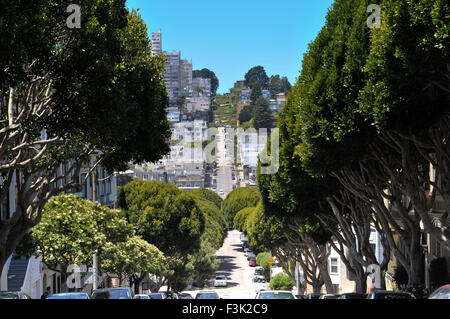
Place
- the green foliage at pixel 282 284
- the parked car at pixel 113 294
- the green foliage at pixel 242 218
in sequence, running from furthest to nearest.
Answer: the green foliage at pixel 242 218, the green foliage at pixel 282 284, the parked car at pixel 113 294

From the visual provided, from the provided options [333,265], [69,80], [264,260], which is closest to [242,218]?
[264,260]

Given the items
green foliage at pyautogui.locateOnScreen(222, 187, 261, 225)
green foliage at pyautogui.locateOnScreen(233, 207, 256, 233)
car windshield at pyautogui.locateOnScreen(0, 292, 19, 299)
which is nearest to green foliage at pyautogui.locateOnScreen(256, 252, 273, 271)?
green foliage at pyautogui.locateOnScreen(233, 207, 256, 233)

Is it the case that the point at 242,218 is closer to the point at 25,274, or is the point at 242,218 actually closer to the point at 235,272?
the point at 235,272

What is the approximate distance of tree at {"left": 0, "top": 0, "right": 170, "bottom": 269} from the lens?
13143 millimetres

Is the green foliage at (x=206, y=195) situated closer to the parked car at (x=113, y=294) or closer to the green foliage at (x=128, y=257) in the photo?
the green foliage at (x=128, y=257)

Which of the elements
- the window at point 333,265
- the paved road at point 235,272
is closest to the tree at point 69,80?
the paved road at point 235,272

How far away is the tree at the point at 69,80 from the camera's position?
13.1 meters

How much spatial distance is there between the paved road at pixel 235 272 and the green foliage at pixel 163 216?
186 inches

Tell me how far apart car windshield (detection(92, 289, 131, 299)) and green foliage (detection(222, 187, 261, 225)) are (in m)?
94.0

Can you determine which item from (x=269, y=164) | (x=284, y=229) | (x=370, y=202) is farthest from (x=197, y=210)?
(x=370, y=202)

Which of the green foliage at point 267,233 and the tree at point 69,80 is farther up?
the tree at point 69,80

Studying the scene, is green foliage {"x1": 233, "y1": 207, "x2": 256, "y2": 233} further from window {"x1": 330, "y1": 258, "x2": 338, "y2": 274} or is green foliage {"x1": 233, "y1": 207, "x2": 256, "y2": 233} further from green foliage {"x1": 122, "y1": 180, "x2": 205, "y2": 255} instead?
green foliage {"x1": 122, "y1": 180, "x2": 205, "y2": 255}

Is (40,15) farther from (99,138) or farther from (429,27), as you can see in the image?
(429,27)

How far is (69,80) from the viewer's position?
15422mm
